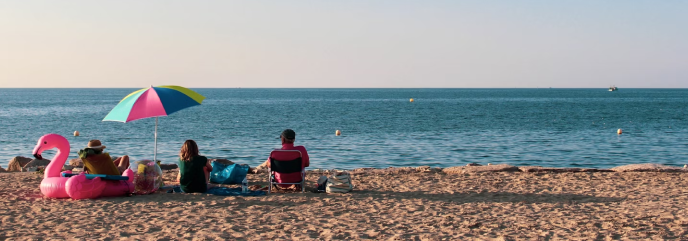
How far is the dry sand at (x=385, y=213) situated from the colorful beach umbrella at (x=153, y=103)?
122 centimetres

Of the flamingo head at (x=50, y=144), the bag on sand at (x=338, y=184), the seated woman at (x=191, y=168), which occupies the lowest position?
the bag on sand at (x=338, y=184)

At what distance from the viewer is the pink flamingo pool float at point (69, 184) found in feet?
27.6

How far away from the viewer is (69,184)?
8.38 m

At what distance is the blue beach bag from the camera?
9879 millimetres

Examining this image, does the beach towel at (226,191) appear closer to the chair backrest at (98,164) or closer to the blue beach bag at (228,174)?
the blue beach bag at (228,174)

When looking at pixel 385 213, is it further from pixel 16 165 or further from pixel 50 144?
pixel 16 165

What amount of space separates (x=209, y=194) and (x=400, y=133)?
22.8 meters

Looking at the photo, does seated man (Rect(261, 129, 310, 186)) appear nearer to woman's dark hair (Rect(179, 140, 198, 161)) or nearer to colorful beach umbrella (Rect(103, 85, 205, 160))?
woman's dark hair (Rect(179, 140, 198, 161))

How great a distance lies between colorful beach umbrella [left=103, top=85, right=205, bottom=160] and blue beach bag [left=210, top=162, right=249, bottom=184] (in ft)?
4.49

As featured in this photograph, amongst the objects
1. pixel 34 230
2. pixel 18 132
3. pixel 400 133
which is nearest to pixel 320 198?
pixel 34 230

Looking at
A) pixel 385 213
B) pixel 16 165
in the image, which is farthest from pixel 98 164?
pixel 16 165

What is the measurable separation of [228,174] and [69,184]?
2.51 metres

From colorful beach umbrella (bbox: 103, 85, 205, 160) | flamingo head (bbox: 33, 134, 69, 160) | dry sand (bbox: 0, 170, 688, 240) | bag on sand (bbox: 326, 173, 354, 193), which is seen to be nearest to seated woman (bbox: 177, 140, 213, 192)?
dry sand (bbox: 0, 170, 688, 240)

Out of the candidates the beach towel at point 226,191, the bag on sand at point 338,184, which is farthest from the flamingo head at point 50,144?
the bag on sand at point 338,184
